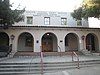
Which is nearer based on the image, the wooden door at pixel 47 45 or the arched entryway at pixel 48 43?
the arched entryway at pixel 48 43

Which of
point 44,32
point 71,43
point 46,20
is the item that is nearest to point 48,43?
point 71,43

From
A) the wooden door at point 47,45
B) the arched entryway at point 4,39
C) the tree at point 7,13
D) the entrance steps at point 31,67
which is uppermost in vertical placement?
the tree at point 7,13

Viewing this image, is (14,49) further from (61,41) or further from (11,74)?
(11,74)

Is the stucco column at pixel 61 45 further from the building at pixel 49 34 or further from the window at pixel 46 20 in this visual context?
the window at pixel 46 20

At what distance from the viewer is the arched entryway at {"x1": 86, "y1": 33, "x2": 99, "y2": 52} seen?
93.9 feet

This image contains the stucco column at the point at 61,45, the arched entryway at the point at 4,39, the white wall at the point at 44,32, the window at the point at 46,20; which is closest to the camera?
the white wall at the point at 44,32

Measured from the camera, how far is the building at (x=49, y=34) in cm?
2595

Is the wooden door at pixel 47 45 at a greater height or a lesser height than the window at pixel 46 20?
lesser

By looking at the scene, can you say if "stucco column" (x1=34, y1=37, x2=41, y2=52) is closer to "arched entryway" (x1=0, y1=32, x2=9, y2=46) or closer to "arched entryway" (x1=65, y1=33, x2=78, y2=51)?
"arched entryway" (x1=0, y1=32, x2=9, y2=46)

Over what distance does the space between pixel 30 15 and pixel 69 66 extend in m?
17.2

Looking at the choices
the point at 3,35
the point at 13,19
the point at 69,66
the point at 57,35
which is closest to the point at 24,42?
the point at 3,35

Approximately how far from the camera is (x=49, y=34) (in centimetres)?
2908

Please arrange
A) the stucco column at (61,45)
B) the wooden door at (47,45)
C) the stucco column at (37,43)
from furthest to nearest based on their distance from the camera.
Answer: the wooden door at (47,45) → the stucco column at (61,45) → the stucco column at (37,43)

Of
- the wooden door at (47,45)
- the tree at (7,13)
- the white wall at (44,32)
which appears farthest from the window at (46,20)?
the tree at (7,13)
